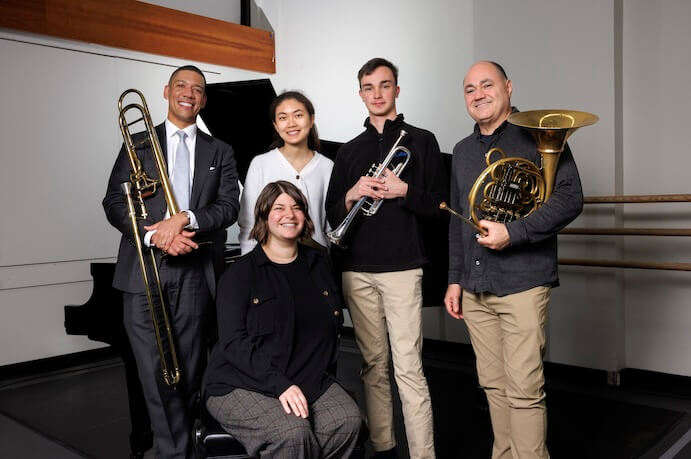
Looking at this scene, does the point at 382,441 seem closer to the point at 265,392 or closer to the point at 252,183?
the point at 265,392

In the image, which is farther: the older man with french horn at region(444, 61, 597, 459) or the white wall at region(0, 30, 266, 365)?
the white wall at region(0, 30, 266, 365)

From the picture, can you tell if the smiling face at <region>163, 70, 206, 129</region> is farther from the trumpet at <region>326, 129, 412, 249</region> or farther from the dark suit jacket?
the trumpet at <region>326, 129, 412, 249</region>

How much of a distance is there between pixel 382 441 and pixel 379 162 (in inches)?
45.4

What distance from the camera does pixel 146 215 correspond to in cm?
243

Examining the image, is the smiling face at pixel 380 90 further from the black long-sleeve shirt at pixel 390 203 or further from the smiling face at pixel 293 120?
the smiling face at pixel 293 120

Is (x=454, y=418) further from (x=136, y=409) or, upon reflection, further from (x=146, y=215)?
(x=146, y=215)

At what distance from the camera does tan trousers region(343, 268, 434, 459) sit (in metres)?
2.43

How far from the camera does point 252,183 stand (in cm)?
264

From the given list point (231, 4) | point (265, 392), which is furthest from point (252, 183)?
point (231, 4)

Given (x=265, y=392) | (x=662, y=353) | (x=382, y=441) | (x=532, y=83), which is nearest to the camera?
(x=265, y=392)

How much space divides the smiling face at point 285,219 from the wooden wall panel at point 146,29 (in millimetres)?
3371

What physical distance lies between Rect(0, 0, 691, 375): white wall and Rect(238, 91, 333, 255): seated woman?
2.07m

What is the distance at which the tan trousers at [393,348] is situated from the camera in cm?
243

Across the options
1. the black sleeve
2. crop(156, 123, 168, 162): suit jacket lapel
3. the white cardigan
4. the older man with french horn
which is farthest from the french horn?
crop(156, 123, 168, 162): suit jacket lapel
